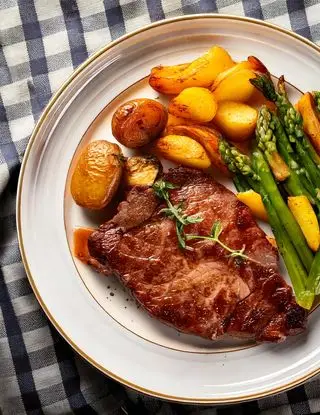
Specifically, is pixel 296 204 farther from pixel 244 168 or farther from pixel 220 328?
pixel 220 328

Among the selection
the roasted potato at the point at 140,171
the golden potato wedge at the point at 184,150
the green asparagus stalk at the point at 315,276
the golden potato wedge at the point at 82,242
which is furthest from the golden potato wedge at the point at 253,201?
the golden potato wedge at the point at 82,242

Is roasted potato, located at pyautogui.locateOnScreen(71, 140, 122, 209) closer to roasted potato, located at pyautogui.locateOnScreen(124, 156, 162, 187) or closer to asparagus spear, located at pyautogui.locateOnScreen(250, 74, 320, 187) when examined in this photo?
roasted potato, located at pyautogui.locateOnScreen(124, 156, 162, 187)

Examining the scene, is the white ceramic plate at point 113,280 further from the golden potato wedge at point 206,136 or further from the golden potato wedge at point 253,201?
the golden potato wedge at point 253,201

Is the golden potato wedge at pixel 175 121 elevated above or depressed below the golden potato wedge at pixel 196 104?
below

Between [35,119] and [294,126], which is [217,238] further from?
[35,119]

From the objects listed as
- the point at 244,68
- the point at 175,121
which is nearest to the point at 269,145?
the point at 244,68

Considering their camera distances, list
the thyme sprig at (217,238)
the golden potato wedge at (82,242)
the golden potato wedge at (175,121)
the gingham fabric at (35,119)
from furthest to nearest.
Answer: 1. the gingham fabric at (35,119)
2. the golden potato wedge at (82,242)
3. the golden potato wedge at (175,121)
4. the thyme sprig at (217,238)

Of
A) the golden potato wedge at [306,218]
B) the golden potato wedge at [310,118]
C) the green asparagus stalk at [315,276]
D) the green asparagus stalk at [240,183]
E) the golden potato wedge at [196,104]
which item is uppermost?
the golden potato wedge at [196,104]
